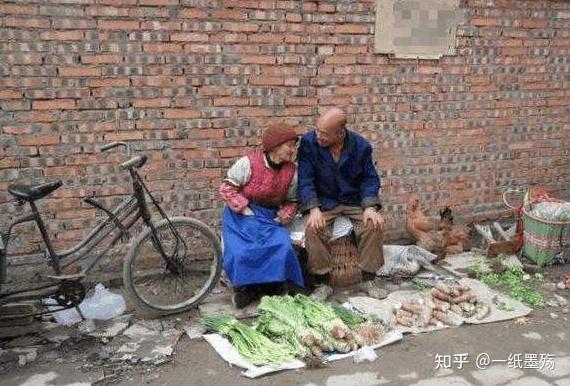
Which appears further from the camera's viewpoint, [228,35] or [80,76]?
[228,35]

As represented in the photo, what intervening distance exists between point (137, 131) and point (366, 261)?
2313 millimetres

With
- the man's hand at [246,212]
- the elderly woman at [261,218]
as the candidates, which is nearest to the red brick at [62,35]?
the elderly woman at [261,218]

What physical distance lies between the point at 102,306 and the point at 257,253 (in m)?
1.33

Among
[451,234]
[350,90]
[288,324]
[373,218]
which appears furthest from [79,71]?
[451,234]

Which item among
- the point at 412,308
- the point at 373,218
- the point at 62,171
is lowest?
the point at 412,308

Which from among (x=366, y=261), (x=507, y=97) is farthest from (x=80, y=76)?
(x=507, y=97)

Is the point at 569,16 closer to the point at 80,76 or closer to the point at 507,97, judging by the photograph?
the point at 507,97

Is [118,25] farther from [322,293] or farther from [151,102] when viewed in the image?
[322,293]

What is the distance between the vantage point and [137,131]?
4801 mm

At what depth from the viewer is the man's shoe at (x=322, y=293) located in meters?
4.66

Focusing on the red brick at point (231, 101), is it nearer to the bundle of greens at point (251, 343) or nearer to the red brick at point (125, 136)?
the red brick at point (125, 136)

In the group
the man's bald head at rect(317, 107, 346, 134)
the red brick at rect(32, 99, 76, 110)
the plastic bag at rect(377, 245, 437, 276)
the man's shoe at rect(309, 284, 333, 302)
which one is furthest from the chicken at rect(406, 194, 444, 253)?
the red brick at rect(32, 99, 76, 110)

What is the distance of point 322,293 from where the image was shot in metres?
4.72

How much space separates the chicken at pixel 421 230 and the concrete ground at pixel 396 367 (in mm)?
1479
